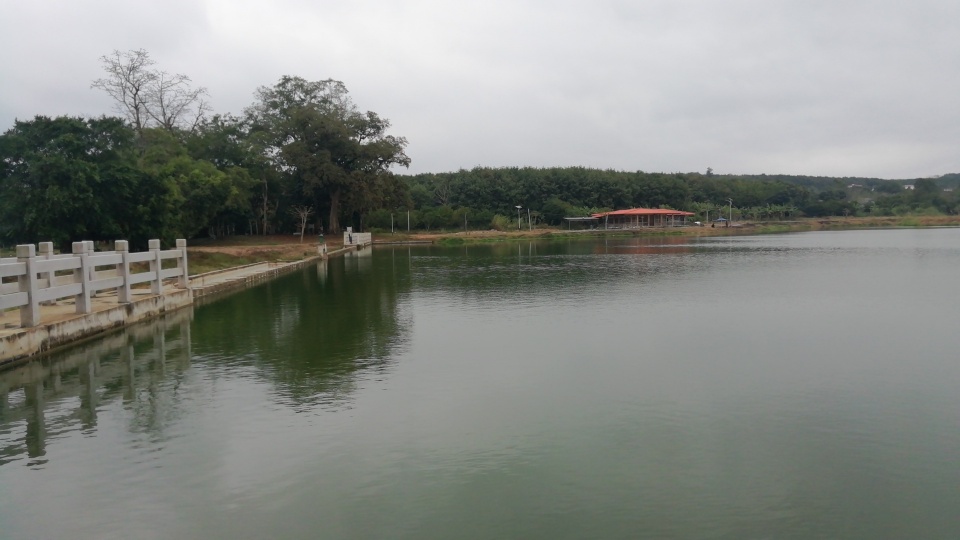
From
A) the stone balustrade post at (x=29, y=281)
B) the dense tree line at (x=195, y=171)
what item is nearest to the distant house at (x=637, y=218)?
the dense tree line at (x=195, y=171)

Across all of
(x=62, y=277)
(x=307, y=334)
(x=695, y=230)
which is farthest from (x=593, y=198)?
(x=62, y=277)

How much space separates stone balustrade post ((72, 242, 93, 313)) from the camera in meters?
12.1

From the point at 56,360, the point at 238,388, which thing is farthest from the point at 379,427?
the point at 56,360

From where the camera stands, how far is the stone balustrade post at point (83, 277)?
39.8 feet

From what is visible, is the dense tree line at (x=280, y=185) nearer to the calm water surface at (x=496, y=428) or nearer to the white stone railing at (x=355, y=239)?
the white stone railing at (x=355, y=239)

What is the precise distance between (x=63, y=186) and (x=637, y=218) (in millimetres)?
61103

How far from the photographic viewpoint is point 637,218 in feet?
258

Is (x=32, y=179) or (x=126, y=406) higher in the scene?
(x=32, y=179)

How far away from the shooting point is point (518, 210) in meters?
76.0

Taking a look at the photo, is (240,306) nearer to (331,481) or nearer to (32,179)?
(331,481)

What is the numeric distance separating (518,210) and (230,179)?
124 feet

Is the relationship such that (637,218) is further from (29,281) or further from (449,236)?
(29,281)

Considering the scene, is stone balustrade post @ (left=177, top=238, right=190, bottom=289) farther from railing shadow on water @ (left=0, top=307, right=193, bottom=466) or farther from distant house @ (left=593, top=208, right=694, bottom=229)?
distant house @ (left=593, top=208, right=694, bottom=229)

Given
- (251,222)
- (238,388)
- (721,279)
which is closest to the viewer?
(238,388)
